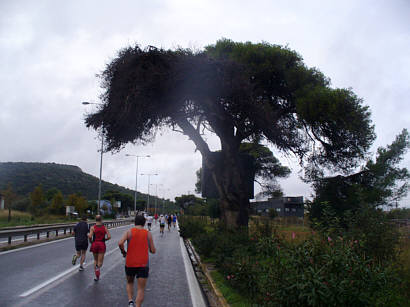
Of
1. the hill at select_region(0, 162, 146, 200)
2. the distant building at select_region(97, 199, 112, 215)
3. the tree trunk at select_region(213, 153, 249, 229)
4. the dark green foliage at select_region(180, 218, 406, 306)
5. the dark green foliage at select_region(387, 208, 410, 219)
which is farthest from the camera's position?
the hill at select_region(0, 162, 146, 200)

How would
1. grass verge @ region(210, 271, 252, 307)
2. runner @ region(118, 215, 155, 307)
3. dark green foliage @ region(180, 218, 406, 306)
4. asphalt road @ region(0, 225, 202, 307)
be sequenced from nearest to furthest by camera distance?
dark green foliage @ region(180, 218, 406, 306)
runner @ region(118, 215, 155, 307)
grass verge @ region(210, 271, 252, 307)
asphalt road @ region(0, 225, 202, 307)

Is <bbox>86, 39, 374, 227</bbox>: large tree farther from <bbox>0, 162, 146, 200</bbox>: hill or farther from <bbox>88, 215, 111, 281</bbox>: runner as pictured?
<bbox>0, 162, 146, 200</bbox>: hill

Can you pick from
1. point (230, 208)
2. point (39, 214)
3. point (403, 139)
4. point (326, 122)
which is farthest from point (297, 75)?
point (39, 214)

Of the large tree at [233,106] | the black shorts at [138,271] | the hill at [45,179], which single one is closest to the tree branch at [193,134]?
the large tree at [233,106]

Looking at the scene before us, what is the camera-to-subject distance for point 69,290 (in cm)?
801

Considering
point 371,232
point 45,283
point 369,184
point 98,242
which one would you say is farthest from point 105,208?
point 371,232

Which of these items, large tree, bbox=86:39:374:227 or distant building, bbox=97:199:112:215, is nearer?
large tree, bbox=86:39:374:227

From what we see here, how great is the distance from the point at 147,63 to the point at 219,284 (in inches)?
375

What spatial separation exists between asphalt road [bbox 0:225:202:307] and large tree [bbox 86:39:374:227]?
17.2ft

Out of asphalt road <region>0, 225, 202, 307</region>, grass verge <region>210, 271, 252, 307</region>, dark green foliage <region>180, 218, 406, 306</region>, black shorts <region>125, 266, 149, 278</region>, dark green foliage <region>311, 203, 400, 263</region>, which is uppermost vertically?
dark green foliage <region>311, 203, 400, 263</region>

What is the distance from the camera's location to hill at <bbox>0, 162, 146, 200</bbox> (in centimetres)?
8288

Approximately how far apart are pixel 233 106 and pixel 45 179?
3311 inches

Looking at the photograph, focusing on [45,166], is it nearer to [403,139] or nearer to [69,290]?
[403,139]

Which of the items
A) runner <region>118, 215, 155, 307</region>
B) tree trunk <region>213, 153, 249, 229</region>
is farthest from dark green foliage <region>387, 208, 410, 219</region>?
runner <region>118, 215, 155, 307</region>
